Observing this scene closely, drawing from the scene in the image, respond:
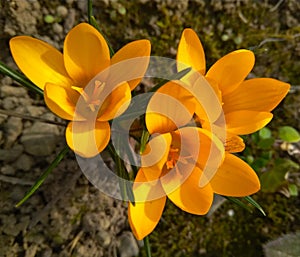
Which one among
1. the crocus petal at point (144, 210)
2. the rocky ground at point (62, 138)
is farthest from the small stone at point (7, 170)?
the crocus petal at point (144, 210)

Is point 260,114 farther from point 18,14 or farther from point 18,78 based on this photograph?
point 18,14

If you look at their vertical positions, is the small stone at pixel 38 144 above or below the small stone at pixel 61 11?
below

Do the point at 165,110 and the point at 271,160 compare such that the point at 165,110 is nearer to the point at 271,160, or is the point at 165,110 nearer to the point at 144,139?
the point at 144,139

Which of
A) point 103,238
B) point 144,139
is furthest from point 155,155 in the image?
point 103,238

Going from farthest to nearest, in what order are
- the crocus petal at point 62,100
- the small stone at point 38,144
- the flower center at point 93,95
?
the small stone at point 38,144 < the flower center at point 93,95 < the crocus petal at point 62,100

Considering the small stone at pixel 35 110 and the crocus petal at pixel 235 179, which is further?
the small stone at pixel 35 110

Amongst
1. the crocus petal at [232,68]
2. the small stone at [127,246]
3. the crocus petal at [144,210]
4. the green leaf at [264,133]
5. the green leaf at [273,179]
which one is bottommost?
the small stone at [127,246]

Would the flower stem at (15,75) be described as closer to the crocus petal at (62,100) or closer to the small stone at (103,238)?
the crocus petal at (62,100)

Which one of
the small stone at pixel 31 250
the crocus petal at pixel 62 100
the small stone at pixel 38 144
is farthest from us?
the small stone at pixel 38 144

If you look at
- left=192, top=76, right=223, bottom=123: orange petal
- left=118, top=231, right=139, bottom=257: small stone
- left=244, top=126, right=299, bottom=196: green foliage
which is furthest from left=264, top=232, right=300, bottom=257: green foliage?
left=192, top=76, right=223, bottom=123: orange petal
